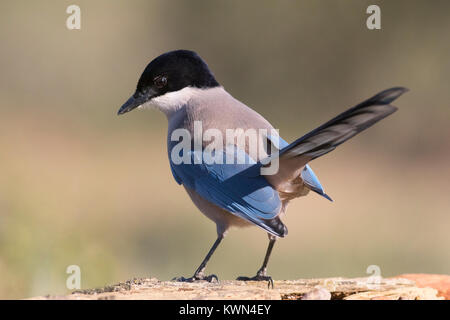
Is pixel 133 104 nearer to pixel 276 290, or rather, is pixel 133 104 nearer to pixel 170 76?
pixel 170 76

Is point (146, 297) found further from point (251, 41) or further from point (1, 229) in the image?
point (251, 41)

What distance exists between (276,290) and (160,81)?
43.8 inches

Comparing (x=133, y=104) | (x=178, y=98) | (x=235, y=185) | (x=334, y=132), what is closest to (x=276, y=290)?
(x=235, y=185)

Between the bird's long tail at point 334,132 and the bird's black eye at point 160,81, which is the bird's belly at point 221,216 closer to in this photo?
the bird's long tail at point 334,132

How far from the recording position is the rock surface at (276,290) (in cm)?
221

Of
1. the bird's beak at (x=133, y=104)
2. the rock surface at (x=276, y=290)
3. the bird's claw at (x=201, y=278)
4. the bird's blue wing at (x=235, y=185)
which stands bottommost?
the bird's claw at (x=201, y=278)

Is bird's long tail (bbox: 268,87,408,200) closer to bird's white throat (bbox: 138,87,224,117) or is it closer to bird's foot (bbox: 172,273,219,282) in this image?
bird's foot (bbox: 172,273,219,282)

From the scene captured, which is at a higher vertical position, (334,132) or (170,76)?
(170,76)

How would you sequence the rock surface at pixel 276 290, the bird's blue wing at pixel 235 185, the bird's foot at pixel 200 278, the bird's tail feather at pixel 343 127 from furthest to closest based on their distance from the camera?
the bird's foot at pixel 200 278
the bird's blue wing at pixel 235 185
the rock surface at pixel 276 290
the bird's tail feather at pixel 343 127

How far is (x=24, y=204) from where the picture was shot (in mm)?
3705

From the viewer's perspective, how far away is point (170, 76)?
2998mm

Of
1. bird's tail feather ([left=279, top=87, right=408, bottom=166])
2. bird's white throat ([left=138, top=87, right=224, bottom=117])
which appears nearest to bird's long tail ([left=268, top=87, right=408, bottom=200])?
bird's tail feather ([left=279, top=87, right=408, bottom=166])

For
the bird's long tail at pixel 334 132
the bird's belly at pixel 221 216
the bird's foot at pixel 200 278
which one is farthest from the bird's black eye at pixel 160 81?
the bird's foot at pixel 200 278
